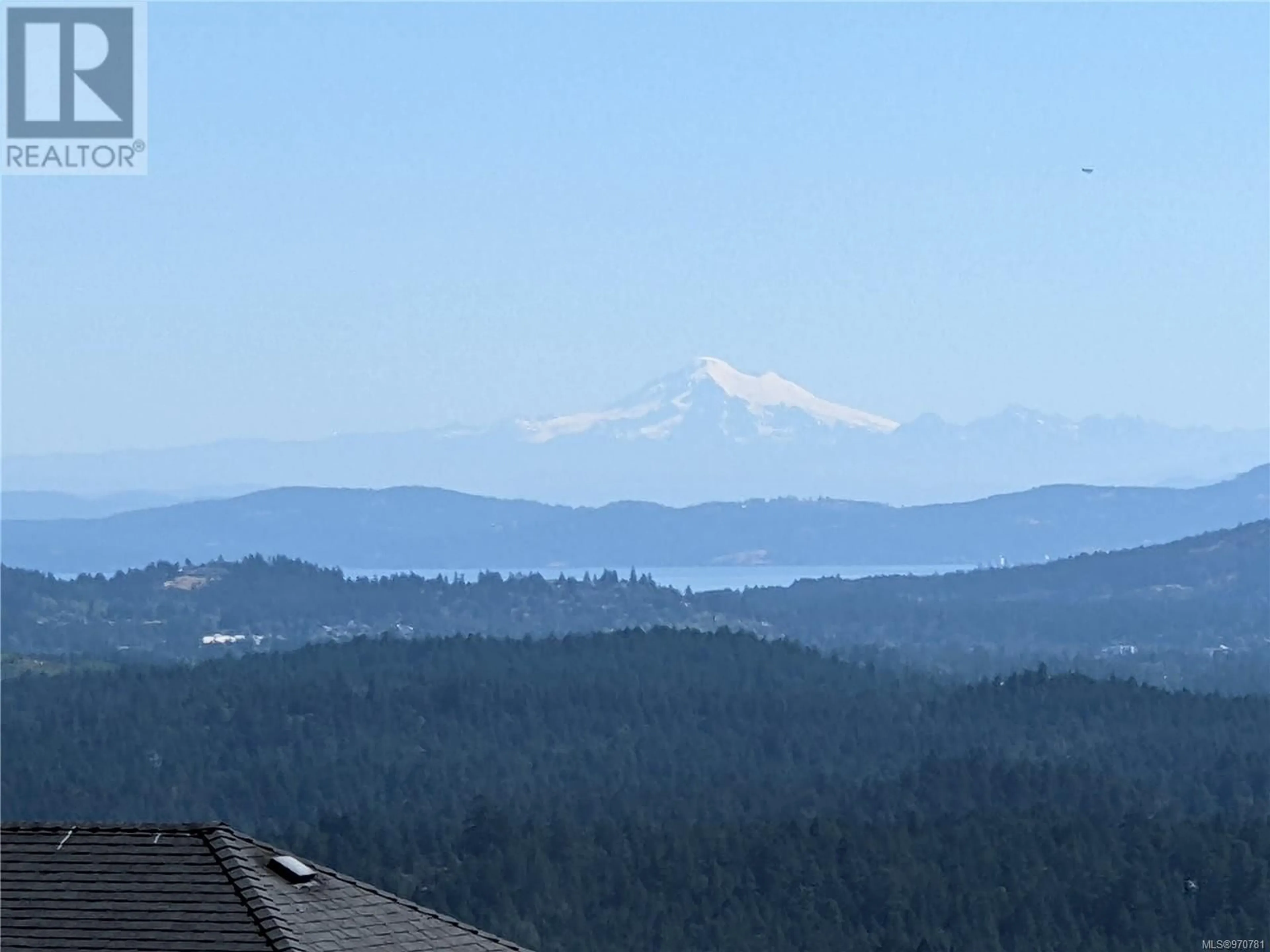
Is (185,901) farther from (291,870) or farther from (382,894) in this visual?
(382,894)

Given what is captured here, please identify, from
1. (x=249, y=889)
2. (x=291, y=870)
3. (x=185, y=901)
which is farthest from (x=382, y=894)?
(x=185, y=901)

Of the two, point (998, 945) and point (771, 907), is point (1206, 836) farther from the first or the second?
point (771, 907)

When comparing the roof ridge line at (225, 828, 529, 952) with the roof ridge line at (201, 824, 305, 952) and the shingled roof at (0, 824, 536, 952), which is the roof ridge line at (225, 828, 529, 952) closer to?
the shingled roof at (0, 824, 536, 952)

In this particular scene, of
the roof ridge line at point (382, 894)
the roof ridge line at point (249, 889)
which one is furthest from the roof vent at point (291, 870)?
the roof ridge line at point (249, 889)

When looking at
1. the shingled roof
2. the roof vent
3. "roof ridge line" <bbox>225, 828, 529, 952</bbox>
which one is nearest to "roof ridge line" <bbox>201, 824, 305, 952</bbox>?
the shingled roof

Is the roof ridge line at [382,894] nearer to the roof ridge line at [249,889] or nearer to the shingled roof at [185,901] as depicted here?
the shingled roof at [185,901]

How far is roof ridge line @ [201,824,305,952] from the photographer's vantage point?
2852 cm

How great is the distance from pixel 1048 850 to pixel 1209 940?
24.0 meters

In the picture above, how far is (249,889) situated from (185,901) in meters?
0.86

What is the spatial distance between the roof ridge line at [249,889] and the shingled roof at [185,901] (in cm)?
2

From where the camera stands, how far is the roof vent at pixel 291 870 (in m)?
30.5

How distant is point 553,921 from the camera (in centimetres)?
17575

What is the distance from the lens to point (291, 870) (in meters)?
30.5

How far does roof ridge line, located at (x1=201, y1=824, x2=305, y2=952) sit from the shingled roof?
0.02 meters
